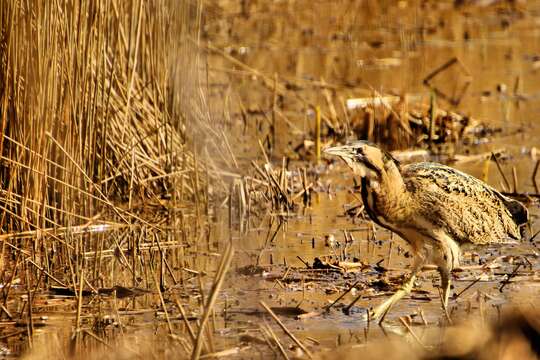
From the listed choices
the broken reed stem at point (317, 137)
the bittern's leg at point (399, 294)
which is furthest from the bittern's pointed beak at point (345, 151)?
the broken reed stem at point (317, 137)

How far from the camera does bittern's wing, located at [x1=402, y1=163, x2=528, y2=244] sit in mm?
6770

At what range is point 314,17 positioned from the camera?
658 inches

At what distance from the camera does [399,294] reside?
6.54 m

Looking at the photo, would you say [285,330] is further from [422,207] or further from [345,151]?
[422,207]

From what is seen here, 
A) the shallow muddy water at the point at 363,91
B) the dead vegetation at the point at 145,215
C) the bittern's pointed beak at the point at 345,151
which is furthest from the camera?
the shallow muddy water at the point at 363,91

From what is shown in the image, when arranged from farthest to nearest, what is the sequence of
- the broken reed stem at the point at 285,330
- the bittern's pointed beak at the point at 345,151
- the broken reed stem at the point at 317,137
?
the broken reed stem at the point at 317,137 → the bittern's pointed beak at the point at 345,151 → the broken reed stem at the point at 285,330

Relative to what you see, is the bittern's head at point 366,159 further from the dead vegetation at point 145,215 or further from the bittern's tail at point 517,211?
the bittern's tail at point 517,211

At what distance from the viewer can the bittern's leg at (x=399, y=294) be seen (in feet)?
21.0

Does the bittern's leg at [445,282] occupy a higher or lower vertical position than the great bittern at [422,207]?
lower

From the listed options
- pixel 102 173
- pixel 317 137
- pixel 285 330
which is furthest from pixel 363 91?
pixel 285 330

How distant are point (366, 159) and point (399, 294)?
2.20ft

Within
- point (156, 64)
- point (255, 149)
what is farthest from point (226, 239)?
point (255, 149)

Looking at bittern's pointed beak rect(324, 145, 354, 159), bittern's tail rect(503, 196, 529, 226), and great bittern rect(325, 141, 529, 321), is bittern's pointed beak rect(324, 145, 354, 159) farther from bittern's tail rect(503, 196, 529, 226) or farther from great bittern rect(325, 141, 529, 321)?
bittern's tail rect(503, 196, 529, 226)

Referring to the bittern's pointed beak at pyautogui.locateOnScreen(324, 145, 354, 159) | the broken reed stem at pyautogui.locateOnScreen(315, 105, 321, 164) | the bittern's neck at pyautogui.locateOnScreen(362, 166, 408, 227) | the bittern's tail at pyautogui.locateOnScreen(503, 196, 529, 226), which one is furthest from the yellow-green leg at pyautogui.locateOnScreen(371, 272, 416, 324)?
the broken reed stem at pyautogui.locateOnScreen(315, 105, 321, 164)
